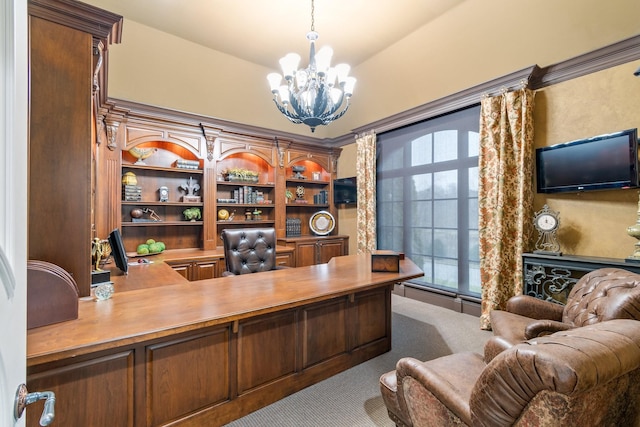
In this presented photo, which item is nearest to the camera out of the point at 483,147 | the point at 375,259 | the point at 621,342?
the point at 621,342

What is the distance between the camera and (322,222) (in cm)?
577

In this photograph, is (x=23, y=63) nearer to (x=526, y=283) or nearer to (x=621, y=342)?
A: (x=621, y=342)

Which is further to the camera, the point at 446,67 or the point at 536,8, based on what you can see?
the point at 446,67

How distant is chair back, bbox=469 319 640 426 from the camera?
2.69 feet

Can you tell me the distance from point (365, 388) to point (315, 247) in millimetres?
3167

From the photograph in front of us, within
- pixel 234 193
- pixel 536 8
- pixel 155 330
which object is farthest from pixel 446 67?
pixel 155 330

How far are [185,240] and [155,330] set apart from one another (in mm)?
3506

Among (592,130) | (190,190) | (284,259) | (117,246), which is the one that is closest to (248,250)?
(117,246)

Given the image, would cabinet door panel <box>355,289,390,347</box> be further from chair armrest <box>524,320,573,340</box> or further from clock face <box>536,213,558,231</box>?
clock face <box>536,213,558,231</box>

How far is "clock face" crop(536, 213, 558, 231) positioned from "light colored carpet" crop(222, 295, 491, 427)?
4.21 feet

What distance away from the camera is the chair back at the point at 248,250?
10.9 feet

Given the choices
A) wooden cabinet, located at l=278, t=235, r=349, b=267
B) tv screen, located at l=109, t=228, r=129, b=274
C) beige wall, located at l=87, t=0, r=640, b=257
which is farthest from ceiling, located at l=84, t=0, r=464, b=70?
wooden cabinet, located at l=278, t=235, r=349, b=267

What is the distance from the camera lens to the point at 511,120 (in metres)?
3.30

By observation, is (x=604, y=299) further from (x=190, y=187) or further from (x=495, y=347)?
(x=190, y=187)
